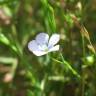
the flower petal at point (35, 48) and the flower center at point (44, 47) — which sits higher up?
the flower petal at point (35, 48)

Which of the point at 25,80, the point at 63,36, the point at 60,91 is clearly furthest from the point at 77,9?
the point at 25,80

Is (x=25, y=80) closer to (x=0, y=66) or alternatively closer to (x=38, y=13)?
(x=0, y=66)

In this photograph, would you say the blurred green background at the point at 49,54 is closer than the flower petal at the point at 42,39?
No

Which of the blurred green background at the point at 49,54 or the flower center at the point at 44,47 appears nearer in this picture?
the flower center at the point at 44,47

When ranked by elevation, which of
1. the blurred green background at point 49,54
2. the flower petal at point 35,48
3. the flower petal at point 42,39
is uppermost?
the flower petal at point 35,48

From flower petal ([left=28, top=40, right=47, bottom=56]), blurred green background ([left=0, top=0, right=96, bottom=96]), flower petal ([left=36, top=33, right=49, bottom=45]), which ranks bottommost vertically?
blurred green background ([left=0, top=0, right=96, bottom=96])
